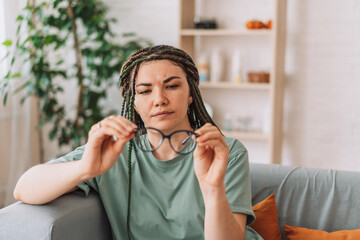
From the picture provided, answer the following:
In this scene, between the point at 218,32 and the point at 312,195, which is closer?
the point at 312,195

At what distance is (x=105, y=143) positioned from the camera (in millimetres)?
1337

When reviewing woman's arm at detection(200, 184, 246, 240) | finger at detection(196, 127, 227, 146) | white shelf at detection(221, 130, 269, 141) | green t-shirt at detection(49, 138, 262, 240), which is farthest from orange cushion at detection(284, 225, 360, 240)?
white shelf at detection(221, 130, 269, 141)

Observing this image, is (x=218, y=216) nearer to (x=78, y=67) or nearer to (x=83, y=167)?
(x=83, y=167)

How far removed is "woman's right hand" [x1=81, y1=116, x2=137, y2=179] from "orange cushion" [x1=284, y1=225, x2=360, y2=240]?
0.84 metres

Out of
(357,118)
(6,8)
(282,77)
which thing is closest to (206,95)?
(282,77)

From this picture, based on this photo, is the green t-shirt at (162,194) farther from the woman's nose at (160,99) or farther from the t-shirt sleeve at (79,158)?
the woman's nose at (160,99)

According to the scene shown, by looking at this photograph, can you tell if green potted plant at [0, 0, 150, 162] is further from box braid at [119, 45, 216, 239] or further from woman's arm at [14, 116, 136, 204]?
woman's arm at [14, 116, 136, 204]

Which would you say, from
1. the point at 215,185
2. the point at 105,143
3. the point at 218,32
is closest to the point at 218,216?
the point at 215,185

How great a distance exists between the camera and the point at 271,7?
3447 mm

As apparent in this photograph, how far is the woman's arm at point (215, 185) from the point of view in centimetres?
129

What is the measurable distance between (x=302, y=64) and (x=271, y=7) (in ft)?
1.63

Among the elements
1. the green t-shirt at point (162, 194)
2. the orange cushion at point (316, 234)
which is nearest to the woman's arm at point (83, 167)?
the green t-shirt at point (162, 194)

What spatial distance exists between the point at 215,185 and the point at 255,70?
239 centimetres

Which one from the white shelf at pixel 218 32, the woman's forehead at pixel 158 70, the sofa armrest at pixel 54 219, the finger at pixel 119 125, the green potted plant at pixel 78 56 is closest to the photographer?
the finger at pixel 119 125
